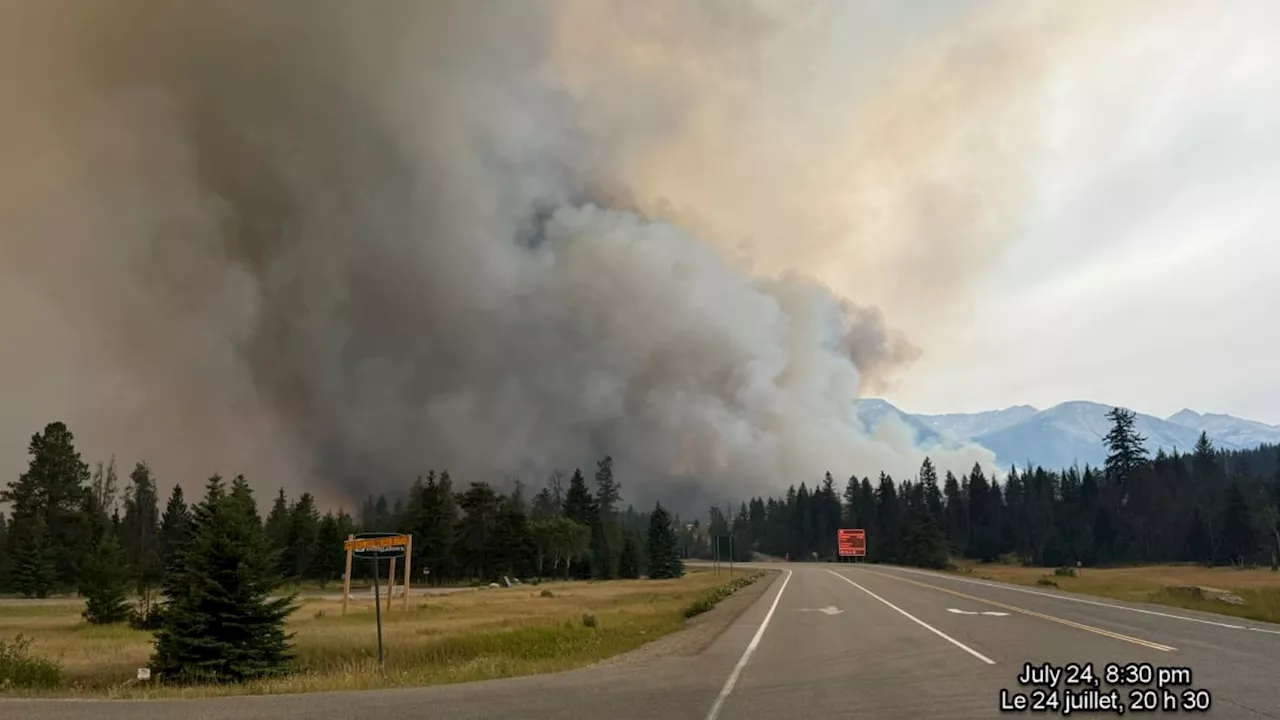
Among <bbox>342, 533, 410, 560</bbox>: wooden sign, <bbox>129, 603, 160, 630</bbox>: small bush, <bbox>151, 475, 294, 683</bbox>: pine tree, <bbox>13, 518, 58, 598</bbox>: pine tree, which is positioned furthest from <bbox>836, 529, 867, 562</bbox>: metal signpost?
<bbox>151, 475, 294, 683</bbox>: pine tree

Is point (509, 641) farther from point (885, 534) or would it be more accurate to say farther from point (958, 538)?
point (958, 538)

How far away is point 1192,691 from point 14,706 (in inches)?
709

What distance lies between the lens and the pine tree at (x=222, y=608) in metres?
20.9

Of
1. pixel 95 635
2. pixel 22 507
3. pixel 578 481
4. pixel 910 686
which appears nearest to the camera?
pixel 910 686

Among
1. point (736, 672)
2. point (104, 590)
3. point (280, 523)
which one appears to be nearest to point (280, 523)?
point (280, 523)

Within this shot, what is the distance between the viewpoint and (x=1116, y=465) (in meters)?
150

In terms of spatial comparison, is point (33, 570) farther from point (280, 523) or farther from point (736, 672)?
point (736, 672)

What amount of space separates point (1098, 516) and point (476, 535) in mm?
111756

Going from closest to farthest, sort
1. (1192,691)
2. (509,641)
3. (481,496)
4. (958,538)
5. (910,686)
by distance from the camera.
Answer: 1. (1192,691)
2. (910,686)
3. (509,641)
4. (481,496)
5. (958,538)

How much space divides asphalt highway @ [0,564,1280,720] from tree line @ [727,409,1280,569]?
4373 inches

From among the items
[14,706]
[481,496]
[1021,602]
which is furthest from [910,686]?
[481,496]

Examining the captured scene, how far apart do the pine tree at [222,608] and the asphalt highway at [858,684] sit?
8880mm

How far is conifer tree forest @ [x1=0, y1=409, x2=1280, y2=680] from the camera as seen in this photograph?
72.6 ft

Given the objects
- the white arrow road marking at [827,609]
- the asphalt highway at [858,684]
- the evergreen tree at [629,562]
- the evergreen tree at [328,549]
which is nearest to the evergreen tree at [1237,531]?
the evergreen tree at [629,562]
